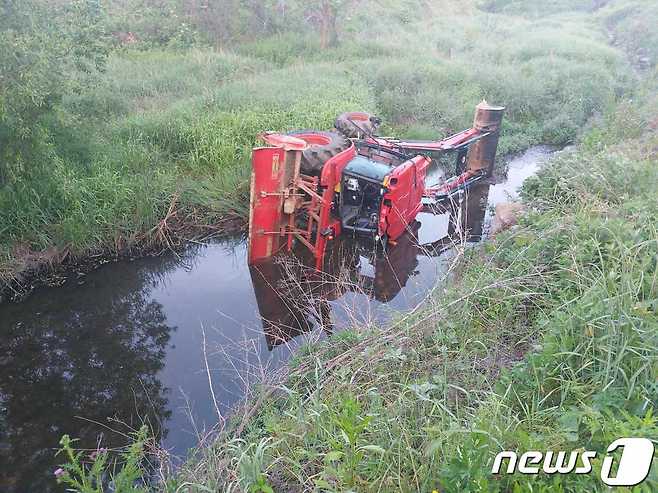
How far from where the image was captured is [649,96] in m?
12.8

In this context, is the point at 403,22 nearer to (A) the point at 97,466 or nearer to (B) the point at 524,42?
(B) the point at 524,42

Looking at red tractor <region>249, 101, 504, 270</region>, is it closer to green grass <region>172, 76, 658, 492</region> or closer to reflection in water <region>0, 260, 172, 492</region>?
reflection in water <region>0, 260, 172, 492</region>

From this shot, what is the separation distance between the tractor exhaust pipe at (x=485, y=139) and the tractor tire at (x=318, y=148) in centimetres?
299

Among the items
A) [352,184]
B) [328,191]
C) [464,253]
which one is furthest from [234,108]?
[464,253]

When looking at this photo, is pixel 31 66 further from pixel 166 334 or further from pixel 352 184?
pixel 352 184

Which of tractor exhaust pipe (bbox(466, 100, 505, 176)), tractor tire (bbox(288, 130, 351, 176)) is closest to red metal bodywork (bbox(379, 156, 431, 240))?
tractor tire (bbox(288, 130, 351, 176))

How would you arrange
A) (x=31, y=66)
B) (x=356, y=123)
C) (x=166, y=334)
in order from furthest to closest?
(x=356, y=123) → (x=31, y=66) → (x=166, y=334)

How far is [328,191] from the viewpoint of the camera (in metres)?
6.31

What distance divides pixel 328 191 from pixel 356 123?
8.06 ft

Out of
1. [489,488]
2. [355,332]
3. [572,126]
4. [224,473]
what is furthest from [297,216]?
[572,126]

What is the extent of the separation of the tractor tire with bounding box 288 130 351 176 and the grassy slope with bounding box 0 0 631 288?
4.41ft

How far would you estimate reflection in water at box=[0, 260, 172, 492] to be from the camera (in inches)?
169

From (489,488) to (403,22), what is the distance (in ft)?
80.3

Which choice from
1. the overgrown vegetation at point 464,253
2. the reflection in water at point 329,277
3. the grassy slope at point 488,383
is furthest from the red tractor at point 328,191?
the grassy slope at point 488,383
